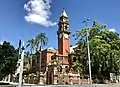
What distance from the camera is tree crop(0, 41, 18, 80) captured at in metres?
42.3

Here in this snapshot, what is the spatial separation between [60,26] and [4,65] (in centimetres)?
2574

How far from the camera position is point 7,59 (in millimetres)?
43031

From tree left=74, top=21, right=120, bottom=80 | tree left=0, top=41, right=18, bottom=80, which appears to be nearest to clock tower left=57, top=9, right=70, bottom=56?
tree left=74, top=21, right=120, bottom=80

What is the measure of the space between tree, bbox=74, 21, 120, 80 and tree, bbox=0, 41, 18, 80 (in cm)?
1665

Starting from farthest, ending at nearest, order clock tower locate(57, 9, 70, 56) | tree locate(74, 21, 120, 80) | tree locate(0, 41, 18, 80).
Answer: clock tower locate(57, 9, 70, 56) → tree locate(74, 21, 120, 80) → tree locate(0, 41, 18, 80)

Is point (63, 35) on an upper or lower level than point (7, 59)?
upper

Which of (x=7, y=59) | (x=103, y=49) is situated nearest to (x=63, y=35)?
(x=103, y=49)

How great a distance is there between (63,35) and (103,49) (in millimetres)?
18734

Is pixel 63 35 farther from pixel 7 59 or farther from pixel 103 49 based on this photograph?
pixel 7 59

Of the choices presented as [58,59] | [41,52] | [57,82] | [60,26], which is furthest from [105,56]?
[41,52]

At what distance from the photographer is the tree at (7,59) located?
4231 centimetres

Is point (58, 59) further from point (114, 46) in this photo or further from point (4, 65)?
point (4, 65)

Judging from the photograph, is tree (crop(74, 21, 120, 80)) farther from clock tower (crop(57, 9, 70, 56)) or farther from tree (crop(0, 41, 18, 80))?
tree (crop(0, 41, 18, 80))

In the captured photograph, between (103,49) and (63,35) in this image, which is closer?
(103,49)
